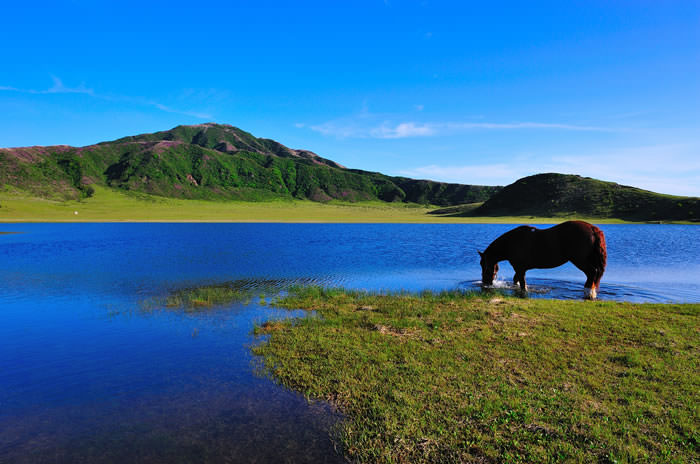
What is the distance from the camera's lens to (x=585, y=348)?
11633 mm

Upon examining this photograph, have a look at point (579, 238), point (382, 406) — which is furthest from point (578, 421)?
point (579, 238)

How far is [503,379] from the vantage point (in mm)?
9453

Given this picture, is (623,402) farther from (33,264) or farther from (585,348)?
(33,264)

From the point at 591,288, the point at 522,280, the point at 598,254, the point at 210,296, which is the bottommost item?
the point at 210,296

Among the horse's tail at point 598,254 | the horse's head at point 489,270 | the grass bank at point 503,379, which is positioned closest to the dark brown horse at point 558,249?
the horse's tail at point 598,254

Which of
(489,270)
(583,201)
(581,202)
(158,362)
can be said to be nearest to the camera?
(158,362)

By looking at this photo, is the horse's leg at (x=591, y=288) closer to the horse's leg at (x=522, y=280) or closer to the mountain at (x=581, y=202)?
the horse's leg at (x=522, y=280)

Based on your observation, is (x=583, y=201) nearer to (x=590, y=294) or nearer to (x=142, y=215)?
(x=590, y=294)

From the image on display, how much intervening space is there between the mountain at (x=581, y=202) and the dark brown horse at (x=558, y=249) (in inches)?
5492

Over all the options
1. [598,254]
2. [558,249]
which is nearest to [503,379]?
[558,249]

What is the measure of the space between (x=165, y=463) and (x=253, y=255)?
33851mm

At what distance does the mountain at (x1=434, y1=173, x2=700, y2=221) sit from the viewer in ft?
435

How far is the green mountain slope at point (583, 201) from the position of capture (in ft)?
435

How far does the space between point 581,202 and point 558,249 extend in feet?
508
